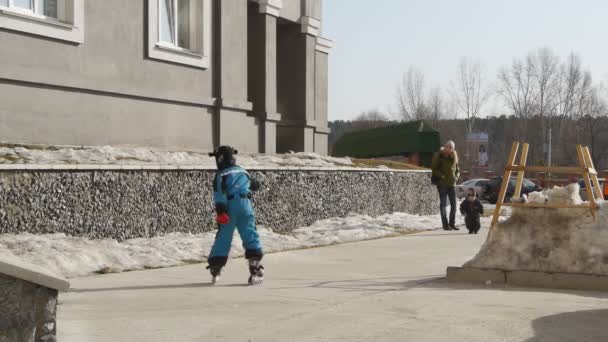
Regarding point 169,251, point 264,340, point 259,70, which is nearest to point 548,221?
point 264,340

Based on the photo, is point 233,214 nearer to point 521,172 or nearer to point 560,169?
point 521,172

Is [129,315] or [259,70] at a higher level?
[259,70]

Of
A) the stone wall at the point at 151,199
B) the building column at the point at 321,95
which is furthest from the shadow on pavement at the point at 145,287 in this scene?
the building column at the point at 321,95

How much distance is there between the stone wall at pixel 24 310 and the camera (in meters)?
5.43

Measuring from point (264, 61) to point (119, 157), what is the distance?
691cm

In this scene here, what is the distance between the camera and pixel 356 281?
29.9ft

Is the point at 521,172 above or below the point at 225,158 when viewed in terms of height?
below

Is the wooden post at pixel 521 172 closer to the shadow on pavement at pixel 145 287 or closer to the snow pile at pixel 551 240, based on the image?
the snow pile at pixel 551 240

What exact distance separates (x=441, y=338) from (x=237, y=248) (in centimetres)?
611

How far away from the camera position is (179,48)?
16109mm

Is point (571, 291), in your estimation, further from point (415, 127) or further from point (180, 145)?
point (415, 127)

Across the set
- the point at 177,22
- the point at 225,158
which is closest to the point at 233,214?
the point at 225,158

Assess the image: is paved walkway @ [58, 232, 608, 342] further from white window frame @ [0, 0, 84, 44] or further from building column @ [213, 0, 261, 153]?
building column @ [213, 0, 261, 153]

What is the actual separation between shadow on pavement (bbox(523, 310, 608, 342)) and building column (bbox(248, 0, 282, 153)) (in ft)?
40.4
